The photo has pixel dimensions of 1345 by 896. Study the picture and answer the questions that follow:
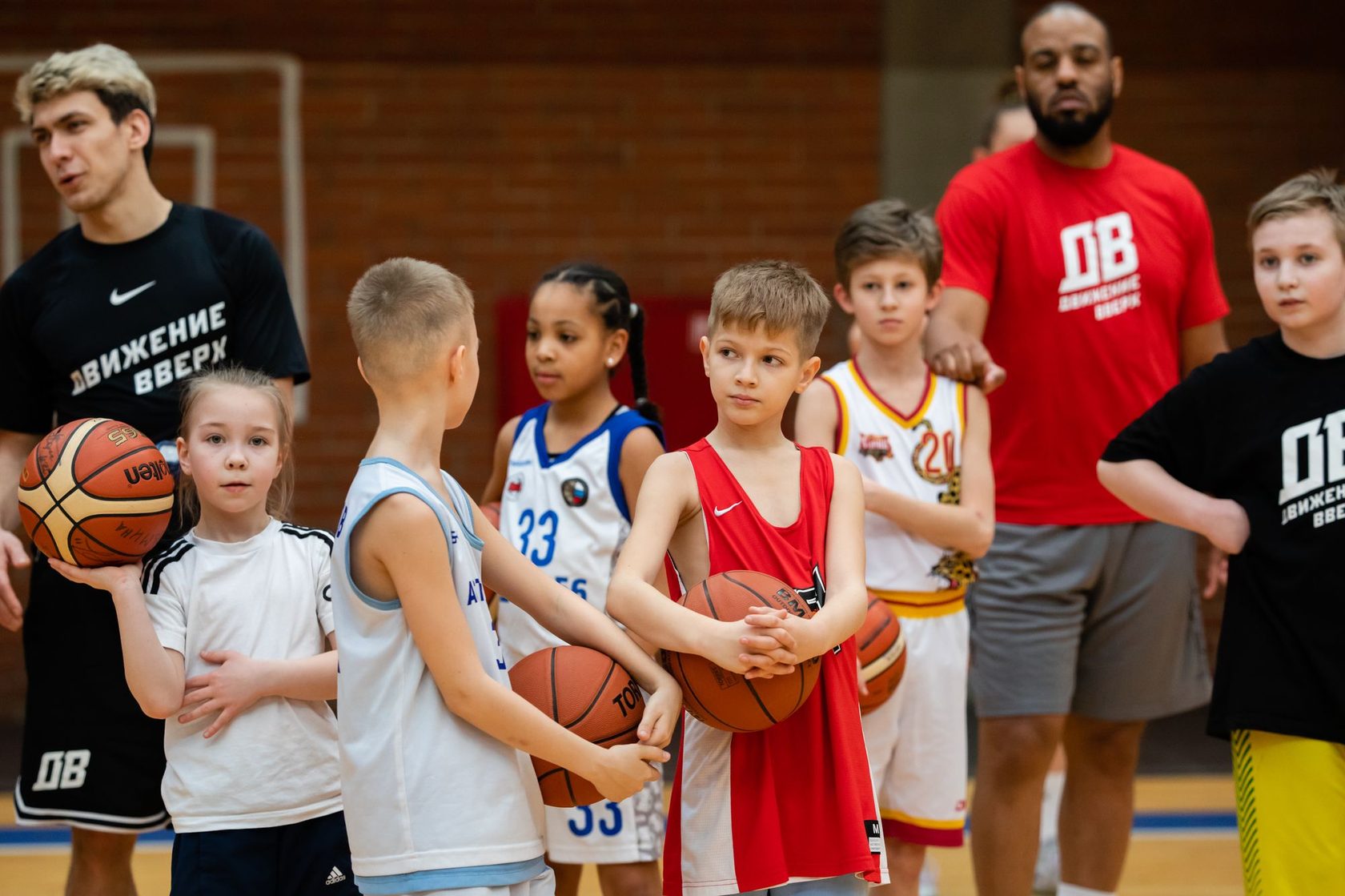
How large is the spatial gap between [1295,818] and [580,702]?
158cm

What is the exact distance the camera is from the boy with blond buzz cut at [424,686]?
253 centimetres

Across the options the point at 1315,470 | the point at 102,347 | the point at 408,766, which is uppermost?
the point at 102,347

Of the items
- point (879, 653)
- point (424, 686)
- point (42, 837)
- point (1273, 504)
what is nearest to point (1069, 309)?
point (1273, 504)

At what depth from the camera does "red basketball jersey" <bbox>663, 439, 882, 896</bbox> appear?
286 centimetres

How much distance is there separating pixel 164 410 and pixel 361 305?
1.13 m

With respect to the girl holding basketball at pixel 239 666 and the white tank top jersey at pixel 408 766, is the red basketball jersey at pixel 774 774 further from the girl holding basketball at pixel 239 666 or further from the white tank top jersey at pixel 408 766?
the girl holding basketball at pixel 239 666

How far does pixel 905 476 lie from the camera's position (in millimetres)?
3701

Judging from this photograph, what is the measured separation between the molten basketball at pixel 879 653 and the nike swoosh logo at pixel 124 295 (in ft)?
6.49

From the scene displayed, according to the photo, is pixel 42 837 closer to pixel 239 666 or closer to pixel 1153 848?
pixel 239 666

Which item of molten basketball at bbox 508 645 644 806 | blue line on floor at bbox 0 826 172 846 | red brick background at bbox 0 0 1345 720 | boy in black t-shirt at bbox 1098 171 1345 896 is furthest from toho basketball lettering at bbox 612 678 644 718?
red brick background at bbox 0 0 1345 720

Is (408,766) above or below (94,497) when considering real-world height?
below

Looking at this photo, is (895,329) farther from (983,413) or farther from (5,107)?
(5,107)

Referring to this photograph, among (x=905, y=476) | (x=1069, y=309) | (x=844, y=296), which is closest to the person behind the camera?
(x=905, y=476)

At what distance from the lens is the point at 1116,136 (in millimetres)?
8234
